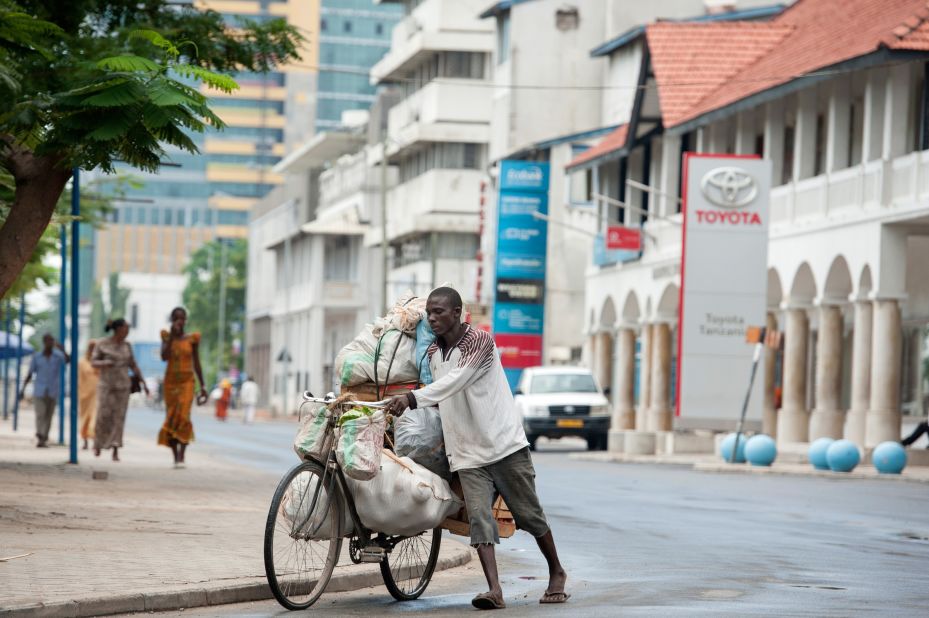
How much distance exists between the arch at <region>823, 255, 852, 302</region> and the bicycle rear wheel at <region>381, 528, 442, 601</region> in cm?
2921

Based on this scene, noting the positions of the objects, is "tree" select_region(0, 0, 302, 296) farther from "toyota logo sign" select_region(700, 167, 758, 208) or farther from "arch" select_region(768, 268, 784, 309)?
"arch" select_region(768, 268, 784, 309)

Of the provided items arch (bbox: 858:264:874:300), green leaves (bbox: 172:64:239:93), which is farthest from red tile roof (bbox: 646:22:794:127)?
green leaves (bbox: 172:64:239:93)

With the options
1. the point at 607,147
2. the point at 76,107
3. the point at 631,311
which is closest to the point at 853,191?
the point at 607,147

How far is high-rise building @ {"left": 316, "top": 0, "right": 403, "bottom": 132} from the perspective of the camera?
18150 cm

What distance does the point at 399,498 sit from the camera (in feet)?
35.8

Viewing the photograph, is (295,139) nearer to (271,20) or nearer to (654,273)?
(654,273)

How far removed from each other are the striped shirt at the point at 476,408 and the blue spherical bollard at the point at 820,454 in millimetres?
21797

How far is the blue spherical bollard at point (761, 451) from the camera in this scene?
110 ft

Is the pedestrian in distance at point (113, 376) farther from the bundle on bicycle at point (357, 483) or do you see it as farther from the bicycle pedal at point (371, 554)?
the bicycle pedal at point (371, 554)

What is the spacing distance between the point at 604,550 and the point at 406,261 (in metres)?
68.2

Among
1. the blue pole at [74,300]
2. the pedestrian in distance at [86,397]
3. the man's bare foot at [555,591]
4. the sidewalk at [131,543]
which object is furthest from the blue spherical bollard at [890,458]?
the man's bare foot at [555,591]

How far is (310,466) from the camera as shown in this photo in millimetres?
10766

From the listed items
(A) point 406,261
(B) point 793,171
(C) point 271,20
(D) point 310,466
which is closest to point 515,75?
(A) point 406,261

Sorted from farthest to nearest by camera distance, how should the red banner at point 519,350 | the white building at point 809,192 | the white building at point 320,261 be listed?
the white building at point 320,261, the red banner at point 519,350, the white building at point 809,192
